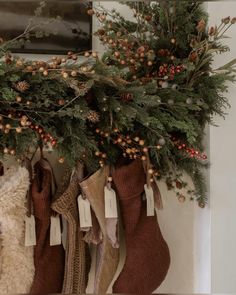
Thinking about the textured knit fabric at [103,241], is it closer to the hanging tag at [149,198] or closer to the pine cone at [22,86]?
the hanging tag at [149,198]

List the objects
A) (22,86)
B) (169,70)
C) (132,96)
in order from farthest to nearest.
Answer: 1. (169,70)
2. (132,96)
3. (22,86)

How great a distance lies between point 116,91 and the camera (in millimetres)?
1201

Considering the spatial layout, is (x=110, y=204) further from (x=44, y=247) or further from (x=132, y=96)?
(x=132, y=96)

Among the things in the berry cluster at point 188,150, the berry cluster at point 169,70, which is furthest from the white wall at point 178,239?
the berry cluster at point 169,70

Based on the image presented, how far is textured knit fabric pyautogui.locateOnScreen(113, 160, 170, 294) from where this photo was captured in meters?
1.31

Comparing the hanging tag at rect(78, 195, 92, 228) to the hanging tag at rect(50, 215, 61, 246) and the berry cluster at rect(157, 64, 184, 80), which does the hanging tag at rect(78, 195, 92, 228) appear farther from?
the berry cluster at rect(157, 64, 184, 80)

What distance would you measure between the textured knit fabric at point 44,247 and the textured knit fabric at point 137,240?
235mm

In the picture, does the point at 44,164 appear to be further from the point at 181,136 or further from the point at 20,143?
the point at 181,136

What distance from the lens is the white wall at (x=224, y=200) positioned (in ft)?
4.66

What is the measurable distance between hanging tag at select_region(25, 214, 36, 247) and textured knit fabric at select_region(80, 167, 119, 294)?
0.21m

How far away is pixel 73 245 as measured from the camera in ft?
4.25

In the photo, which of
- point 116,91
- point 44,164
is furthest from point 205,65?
point 44,164

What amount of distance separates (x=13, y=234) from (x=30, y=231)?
0.20ft

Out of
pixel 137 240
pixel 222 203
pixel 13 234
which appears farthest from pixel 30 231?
pixel 222 203
